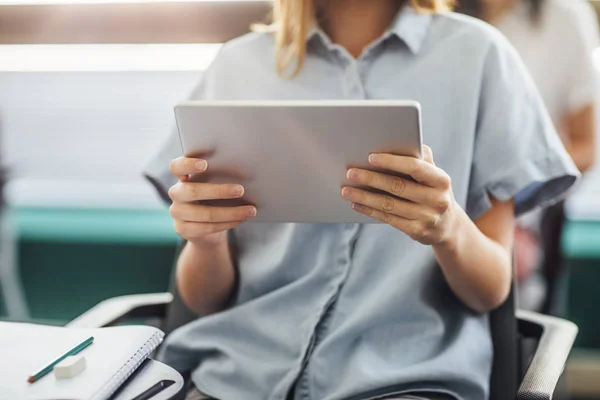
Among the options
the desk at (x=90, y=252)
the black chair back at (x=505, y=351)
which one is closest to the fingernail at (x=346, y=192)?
the black chair back at (x=505, y=351)

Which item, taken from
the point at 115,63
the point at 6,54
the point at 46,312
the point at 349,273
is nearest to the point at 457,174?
the point at 349,273

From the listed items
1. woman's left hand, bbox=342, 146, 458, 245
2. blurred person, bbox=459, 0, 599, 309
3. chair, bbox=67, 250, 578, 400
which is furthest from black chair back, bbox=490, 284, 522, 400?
blurred person, bbox=459, 0, 599, 309

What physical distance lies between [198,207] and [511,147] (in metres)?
0.43

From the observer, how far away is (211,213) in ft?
2.79

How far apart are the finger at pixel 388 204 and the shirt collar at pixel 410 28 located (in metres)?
0.32

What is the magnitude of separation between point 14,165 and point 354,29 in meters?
1.27

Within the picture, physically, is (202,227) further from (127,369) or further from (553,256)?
(553,256)

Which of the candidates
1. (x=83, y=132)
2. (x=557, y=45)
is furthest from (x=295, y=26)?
(x=83, y=132)

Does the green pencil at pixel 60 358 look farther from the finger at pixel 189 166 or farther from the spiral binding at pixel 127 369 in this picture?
the finger at pixel 189 166

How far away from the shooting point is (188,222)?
88 cm

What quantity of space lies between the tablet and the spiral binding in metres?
0.19

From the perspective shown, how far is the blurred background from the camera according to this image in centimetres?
183

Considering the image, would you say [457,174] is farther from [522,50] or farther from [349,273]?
[522,50]

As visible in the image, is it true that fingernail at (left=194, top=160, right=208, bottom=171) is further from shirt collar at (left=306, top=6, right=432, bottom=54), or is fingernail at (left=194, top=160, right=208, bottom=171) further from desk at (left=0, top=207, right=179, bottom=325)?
desk at (left=0, top=207, right=179, bottom=325)
